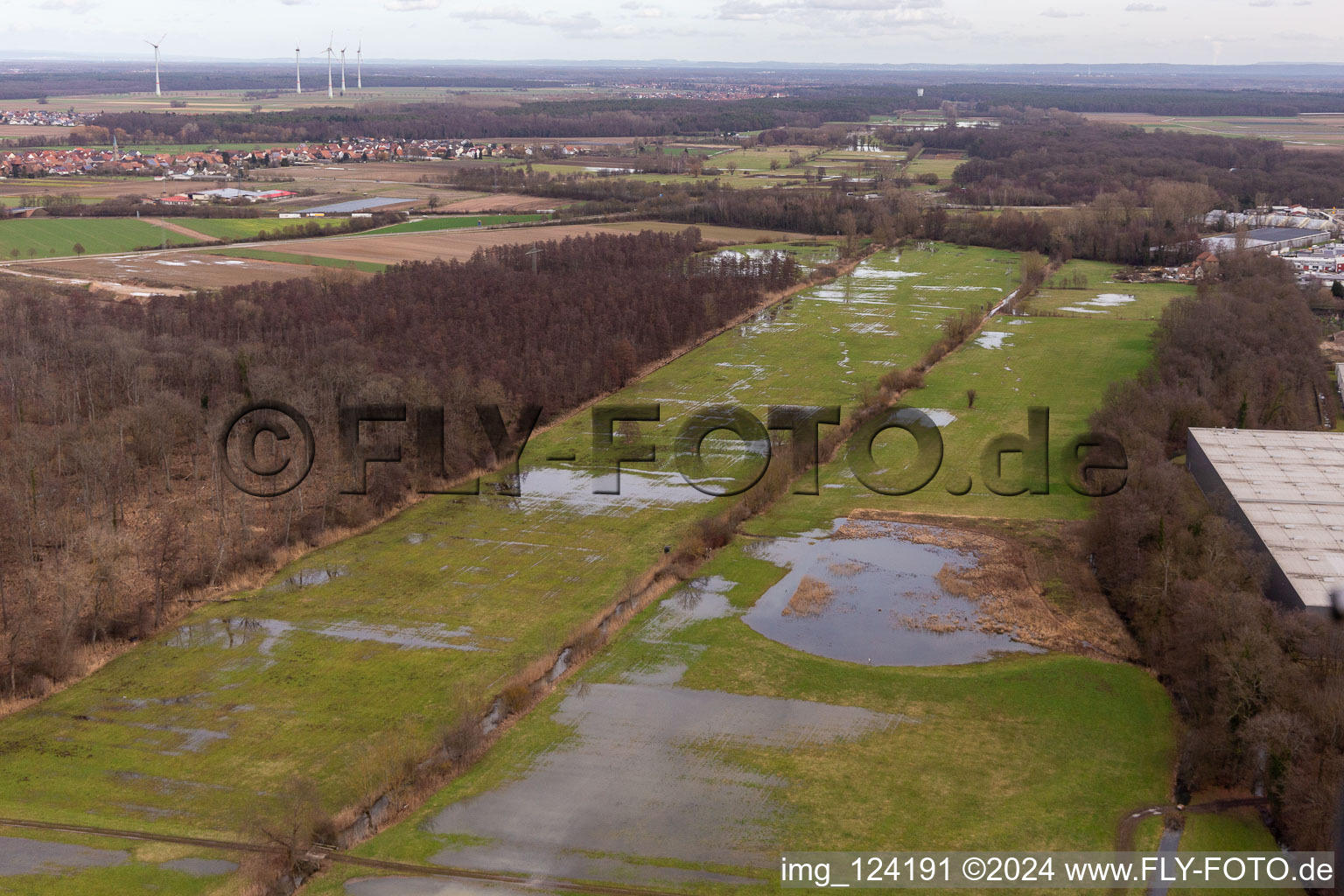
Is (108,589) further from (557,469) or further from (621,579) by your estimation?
(557,469)

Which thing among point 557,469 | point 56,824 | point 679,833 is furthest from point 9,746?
point 557,469

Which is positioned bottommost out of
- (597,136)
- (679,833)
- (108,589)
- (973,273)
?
(679,833)

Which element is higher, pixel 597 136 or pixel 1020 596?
pixel 597 136

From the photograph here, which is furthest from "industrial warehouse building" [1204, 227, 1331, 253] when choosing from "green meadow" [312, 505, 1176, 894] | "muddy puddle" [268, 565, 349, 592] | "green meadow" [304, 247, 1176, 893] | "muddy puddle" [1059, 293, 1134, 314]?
"muddy puddle" [268, 565, 349, 592]

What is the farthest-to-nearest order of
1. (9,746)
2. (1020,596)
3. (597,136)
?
(597,136)
(1020,596)
(9,746)

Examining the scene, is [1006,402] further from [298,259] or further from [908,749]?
[298,259]

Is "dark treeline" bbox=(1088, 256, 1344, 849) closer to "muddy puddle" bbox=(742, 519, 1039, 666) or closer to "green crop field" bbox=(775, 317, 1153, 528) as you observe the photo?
"green crop field" bbox=(775, 317, 1153, 528)

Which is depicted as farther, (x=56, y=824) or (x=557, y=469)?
(x=557, y=469)
